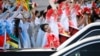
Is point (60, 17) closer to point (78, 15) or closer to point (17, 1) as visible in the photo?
point (78, 15)

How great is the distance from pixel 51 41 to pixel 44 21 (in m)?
0.68

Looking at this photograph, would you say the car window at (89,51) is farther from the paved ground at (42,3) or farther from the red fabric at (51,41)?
the paved ground at (42,3)

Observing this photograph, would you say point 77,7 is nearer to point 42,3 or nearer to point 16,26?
point 42,3

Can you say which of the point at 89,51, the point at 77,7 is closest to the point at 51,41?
the point at 77,7

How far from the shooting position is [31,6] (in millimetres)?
11805

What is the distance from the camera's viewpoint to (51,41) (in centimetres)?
1148

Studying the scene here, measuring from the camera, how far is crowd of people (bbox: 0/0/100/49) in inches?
451

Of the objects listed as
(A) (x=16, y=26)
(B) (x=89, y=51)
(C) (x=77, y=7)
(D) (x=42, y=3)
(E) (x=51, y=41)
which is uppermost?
(D) (x=42, y=3)

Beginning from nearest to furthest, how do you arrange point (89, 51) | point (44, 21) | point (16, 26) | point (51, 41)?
point (89, 51), point (51, 41), point (16, 26), point (44, 21)

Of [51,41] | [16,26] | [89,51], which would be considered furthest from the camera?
[16,26]

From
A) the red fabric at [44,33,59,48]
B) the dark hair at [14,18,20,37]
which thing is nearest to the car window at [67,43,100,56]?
the red fabric at [44,33,59,48]

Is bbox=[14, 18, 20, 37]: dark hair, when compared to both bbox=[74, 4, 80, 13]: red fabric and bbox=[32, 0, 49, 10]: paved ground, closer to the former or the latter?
bbox=[32, 0, 49, 10]: paved ground

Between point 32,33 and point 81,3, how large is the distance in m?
1.75

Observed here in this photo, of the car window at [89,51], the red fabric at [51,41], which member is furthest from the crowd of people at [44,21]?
the car window at [89,51]
